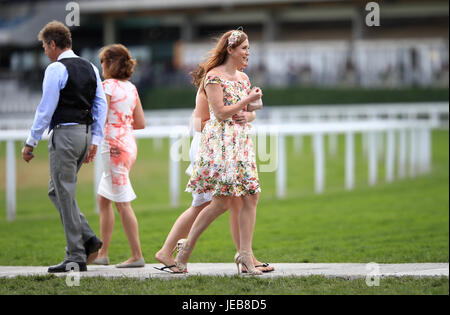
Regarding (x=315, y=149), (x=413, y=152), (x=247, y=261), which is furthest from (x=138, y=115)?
(x=413, y=152)

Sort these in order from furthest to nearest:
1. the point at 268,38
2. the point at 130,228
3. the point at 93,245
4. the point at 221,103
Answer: the point at 268,38 → the point at 130,228 → the point at 93,245 → the point at 221,103

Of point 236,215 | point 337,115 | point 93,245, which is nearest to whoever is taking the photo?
point 236,215

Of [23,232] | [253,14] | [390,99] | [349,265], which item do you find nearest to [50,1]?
[253,14]

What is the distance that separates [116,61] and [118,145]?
64cm

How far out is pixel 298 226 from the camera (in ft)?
31.7

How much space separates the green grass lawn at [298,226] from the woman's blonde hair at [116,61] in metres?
1.61

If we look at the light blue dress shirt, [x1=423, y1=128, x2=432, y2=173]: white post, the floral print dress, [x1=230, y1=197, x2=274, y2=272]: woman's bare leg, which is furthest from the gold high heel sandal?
[x1=423, y1=128, x2=432, y2=173]: white post

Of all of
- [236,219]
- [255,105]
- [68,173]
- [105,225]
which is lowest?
[105,225]

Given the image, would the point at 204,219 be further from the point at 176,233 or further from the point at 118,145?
the point at 118,145

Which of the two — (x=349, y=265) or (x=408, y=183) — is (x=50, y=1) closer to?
(x=408, y=183)

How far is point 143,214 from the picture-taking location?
1077 centimetres

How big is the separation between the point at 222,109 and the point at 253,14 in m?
40.0

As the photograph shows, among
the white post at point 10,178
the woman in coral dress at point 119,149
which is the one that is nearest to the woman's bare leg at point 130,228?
the woman in coral dress at point 119,149

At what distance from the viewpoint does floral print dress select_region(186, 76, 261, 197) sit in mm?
5832
